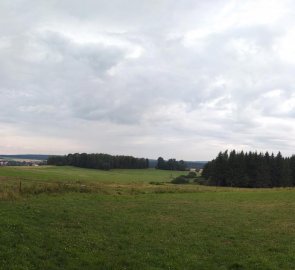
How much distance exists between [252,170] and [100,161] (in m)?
71.7

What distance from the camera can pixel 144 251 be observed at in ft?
48.9

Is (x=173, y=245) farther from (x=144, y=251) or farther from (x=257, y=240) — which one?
(x=257, y=240)

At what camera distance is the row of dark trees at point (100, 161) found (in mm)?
161750

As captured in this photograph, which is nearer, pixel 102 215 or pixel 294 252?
pixel 294 252

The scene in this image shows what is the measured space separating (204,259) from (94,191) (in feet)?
100

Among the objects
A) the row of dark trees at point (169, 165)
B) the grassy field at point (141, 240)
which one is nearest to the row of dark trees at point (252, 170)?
the row of dark trees at point (169, 165)

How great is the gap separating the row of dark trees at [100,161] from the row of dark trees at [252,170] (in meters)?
61.8

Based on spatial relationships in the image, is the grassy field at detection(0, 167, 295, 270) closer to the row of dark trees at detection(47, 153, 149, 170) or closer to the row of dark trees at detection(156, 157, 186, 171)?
the row of dark trees at detection(47, 153, 149, 170)

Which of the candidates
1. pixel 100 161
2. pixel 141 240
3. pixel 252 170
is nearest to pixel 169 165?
pixel 100 161

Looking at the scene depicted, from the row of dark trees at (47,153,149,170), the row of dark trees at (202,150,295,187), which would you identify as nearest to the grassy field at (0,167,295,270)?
the row of dark trees at (202,150,295,187)

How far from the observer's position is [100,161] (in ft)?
529

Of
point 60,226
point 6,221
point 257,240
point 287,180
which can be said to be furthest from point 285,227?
point 287,180

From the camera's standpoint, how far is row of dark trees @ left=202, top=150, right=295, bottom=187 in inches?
4200

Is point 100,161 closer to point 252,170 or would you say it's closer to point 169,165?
point 169,165
